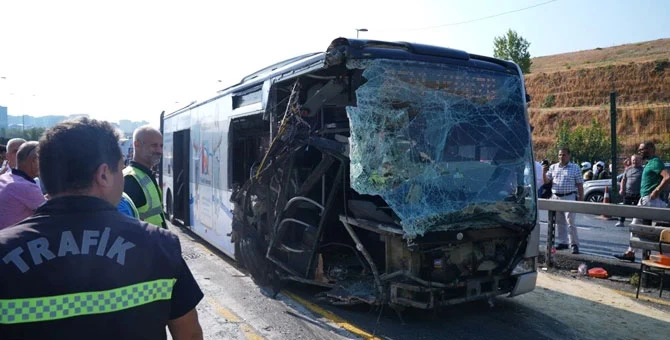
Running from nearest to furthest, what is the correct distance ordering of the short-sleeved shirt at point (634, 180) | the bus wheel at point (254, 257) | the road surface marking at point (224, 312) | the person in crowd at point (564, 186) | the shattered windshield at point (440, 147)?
the shattered windshield at point (440, 147) → the road surface marking at point (224, 312) → the bus wheel at point (254, 257) → the person in crowd at point (564, 186) → the short-sleeved shirt at point (634, 180)

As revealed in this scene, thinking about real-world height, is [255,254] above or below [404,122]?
below

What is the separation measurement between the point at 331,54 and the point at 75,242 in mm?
3857

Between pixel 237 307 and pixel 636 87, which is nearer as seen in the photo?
pixel 237 307

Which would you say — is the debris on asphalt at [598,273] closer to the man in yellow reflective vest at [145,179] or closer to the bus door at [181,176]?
Result: the man in yellow reflective vest at [145,179]

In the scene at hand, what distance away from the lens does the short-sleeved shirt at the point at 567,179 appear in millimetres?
9390

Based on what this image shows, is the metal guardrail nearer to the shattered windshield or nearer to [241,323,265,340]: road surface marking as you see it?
the shattered windshield

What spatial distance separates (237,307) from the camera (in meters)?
6.25

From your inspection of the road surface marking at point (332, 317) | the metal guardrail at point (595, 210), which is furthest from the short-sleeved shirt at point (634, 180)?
the road surface marking at point (332, 317)

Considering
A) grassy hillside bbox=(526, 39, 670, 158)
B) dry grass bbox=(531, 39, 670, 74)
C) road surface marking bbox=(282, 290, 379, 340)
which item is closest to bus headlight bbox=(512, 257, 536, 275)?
road surface marking bbox=(282, 290, 379, 340)

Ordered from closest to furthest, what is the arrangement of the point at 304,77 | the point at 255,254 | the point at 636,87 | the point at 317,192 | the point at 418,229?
the point at 418,229
the point at 304,77
the point at 317,192
the point at 255,254
the point at 636,87

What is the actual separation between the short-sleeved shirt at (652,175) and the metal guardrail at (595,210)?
124 cm

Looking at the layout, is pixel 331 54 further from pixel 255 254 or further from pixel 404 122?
pixel 255 254

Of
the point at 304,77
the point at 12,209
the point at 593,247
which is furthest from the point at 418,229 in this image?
the point at 593,247

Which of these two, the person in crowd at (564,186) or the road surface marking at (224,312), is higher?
the person in crowd at (564,186)
